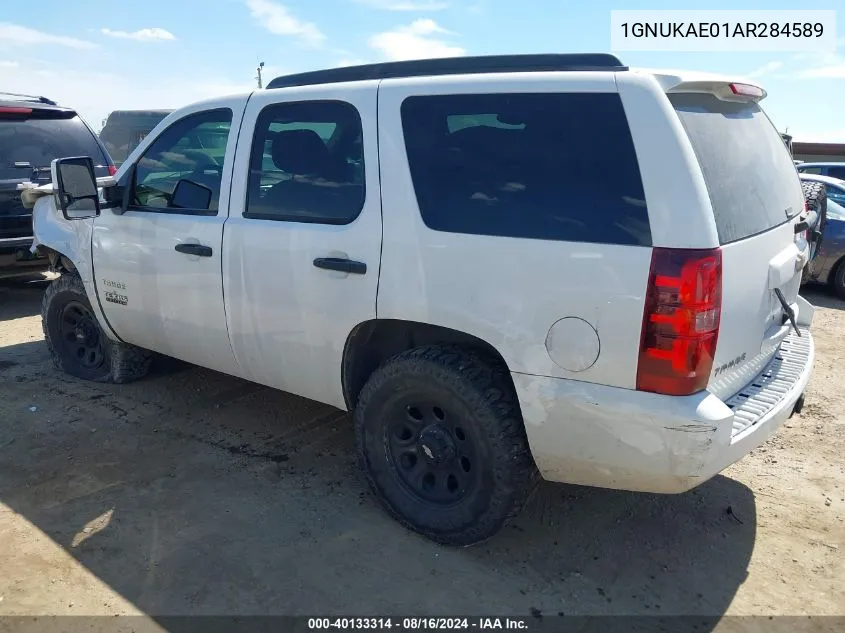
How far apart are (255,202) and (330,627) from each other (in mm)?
2082

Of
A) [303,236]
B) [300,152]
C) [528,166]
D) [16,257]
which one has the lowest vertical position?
[16,257]

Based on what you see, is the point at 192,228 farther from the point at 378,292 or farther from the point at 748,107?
the point at 748,107

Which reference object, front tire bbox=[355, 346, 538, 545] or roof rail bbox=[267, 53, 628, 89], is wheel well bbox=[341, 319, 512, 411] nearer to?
front tire bbox=[355, 346, 538, 545]

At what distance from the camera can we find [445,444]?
2973 millimetres

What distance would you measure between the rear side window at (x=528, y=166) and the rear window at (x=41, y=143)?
5433mm

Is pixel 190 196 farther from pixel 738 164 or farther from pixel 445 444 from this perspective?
pixel 738 164

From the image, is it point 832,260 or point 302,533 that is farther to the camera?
point 832,260

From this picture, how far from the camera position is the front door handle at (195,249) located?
3.68 m

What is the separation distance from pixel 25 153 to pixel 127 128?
8354 mm

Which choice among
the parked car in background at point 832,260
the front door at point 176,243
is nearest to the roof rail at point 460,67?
the front door at point 176,243

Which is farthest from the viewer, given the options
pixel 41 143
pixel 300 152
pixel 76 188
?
pixel 41 143

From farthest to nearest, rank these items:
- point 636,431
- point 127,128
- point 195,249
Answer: point 127,128
point 195,249
point 636,431

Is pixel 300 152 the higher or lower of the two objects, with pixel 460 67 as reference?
lower

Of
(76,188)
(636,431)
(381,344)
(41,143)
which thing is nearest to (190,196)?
(76,188)
